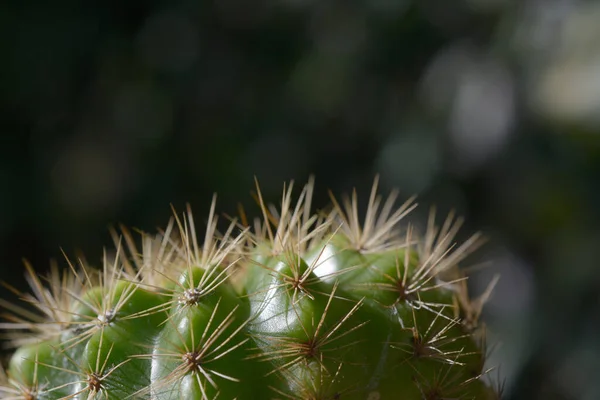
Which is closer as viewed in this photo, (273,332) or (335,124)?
(273,332)

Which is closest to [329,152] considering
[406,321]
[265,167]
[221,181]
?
[265,167]

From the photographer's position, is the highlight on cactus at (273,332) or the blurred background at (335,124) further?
the blurred background at (335,124)

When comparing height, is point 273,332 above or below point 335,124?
above

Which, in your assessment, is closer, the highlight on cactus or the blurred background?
the highlight on cactus
